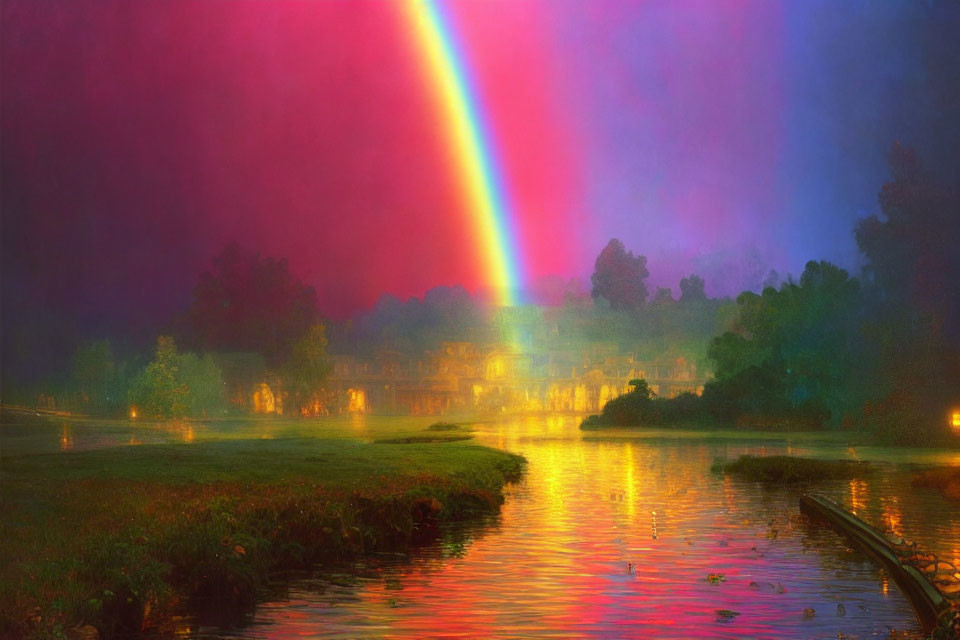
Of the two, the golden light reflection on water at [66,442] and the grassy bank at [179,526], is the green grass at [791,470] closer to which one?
the grassy bank at [179,526]

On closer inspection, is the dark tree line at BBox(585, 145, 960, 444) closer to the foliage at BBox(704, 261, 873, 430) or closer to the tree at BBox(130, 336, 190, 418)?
the foliage at BBox(704, 261, 873, 430)

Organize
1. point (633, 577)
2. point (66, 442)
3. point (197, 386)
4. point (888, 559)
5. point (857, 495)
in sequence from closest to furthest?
point (888, 559) → point (633, 577) → point (857, 495) → point (66, 442) → point (197, 386)

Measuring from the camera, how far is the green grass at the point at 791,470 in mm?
62375

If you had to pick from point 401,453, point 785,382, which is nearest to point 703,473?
point 401,453

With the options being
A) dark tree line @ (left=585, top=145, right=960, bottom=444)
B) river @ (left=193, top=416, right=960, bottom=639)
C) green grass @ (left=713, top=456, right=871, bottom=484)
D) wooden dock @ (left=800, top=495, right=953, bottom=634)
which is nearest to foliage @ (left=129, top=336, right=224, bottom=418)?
dark tree line @ (left=585, top=145, right=960, bottom=444)

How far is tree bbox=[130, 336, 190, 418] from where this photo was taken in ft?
581

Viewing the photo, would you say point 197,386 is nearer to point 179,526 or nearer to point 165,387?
point 165,387

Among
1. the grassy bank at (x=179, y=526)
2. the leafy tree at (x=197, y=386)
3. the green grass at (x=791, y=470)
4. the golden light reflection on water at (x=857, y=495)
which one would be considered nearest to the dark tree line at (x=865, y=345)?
the green grass at (x=791, y=470)

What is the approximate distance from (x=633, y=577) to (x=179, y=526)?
40.2 feet

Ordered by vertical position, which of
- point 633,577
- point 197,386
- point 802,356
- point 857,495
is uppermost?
point 802,356

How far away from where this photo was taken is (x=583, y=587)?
96.5 feet

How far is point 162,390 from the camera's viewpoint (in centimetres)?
17700

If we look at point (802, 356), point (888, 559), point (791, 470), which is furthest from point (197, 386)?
point (888, 559)

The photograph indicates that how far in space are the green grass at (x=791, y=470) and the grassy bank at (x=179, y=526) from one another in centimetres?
1706
